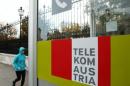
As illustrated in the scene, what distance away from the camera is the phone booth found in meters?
2.79

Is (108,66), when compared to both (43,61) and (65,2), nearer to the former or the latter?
(65,2)

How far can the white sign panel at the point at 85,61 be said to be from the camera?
308 cm

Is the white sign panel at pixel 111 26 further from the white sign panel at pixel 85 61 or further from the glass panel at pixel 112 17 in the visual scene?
the white sign panel at pixel 85 61

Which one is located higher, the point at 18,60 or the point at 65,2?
the point at 65,2

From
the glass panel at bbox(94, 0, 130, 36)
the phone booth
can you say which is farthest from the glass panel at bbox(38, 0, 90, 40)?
the glass panel at bbox(94, 0, 130, 36)

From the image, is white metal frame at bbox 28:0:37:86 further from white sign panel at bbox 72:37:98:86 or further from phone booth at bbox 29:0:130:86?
white sign panel at bbox 72:37:98:86

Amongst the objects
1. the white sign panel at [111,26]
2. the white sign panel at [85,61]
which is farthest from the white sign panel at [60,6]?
the white sign panel at [111,26]

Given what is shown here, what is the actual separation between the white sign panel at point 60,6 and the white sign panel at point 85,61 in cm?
42

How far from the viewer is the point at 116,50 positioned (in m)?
2.78

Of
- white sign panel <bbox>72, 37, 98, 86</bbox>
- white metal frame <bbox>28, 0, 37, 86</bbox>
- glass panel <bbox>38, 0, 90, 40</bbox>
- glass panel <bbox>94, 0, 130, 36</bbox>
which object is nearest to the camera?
glass panel <bbox>94, 0, 130, 36</bbox>

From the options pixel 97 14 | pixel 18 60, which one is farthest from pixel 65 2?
pixel 18 60

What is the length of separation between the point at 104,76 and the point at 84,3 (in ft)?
2.43

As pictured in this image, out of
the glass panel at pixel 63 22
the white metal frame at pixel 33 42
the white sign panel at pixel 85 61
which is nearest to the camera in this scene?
the white sign panel at pixel 85 61

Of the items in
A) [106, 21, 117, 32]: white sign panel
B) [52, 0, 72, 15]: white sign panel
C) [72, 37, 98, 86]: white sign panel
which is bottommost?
[72, 37, 98, 86]: white sign panel
